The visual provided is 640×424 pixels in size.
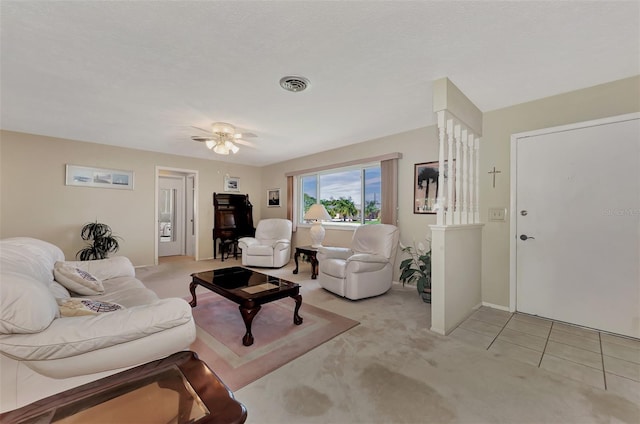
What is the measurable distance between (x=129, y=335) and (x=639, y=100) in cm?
423

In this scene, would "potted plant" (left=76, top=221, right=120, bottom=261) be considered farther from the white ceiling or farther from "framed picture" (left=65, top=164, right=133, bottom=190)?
the white ceiling

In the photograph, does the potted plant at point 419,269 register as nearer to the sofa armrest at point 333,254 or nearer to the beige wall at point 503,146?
the beige wall at point 503,146

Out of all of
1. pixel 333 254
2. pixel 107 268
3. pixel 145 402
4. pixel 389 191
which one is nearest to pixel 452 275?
pixel 333 254

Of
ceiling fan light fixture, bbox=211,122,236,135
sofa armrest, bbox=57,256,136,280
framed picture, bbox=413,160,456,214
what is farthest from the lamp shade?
sofa armrest, bbox=57,256,136,280

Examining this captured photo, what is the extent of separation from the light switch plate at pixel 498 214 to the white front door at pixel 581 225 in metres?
0.10

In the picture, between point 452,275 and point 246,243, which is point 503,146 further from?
point 246,243

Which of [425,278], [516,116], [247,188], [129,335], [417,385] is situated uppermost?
[516,116]

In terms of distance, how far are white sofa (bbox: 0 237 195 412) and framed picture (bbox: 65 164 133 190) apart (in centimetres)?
389

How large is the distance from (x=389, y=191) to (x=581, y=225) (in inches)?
87.4

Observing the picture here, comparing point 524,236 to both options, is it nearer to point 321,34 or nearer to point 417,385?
point 417,385

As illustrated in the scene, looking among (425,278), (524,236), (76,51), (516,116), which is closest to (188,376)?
(76,51)

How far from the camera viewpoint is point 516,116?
2977mm

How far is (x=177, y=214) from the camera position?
7012mm

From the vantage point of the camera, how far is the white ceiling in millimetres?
1642
